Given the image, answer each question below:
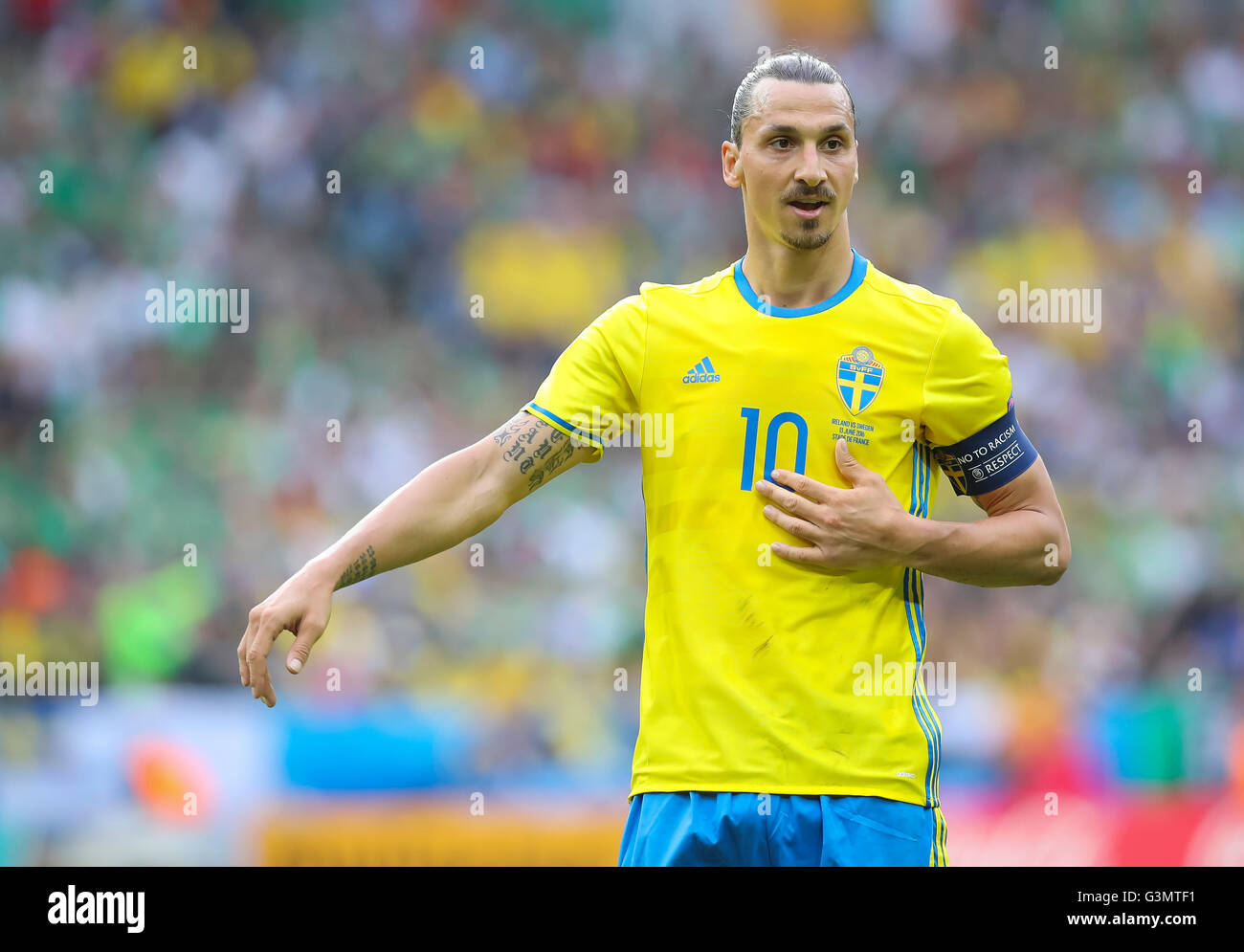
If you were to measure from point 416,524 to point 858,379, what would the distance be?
1124mm

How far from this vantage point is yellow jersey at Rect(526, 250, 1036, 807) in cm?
351

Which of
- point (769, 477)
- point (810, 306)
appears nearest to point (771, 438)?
point (769, 477)

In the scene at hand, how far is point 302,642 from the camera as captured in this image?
329 cm

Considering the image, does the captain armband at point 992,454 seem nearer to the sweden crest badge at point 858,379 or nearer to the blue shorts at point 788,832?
the sweden crest badge at point 858,379

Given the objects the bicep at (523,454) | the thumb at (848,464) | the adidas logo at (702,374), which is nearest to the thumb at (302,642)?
the bicep at (523,454)

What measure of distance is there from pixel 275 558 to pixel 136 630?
1.07 metres

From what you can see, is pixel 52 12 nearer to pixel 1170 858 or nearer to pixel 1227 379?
pixel 1227 379

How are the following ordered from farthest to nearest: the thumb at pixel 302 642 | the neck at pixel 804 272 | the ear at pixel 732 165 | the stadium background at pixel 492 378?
the stadium background at pixel 492 378, the ear at pixel 732 165, the neck at pixel 804 272, the thumb at pixel 302 642

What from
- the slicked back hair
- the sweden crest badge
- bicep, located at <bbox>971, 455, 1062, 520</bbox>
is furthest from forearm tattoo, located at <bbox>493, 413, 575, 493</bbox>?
bicep, located at <bbox>971, 455, 1062, 520</bbox>

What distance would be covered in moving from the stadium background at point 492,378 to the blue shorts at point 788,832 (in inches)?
169

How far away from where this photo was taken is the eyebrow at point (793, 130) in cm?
371

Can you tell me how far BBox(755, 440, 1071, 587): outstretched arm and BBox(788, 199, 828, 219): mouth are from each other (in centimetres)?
57

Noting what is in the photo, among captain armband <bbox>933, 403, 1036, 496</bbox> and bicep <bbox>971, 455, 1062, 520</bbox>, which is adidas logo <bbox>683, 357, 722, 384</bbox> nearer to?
captain armband <bbox>933, 403, 1036, 496</bbox>
